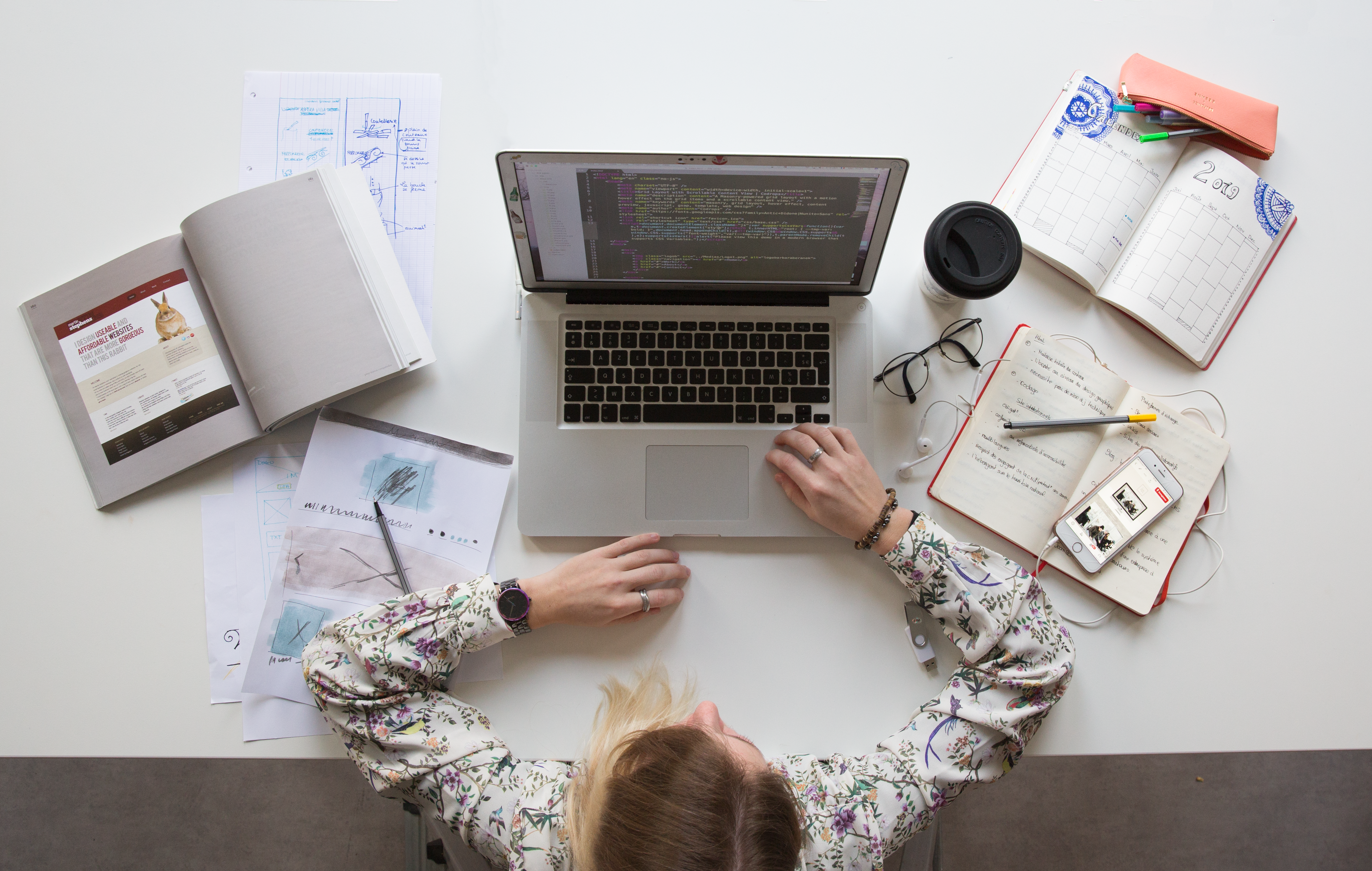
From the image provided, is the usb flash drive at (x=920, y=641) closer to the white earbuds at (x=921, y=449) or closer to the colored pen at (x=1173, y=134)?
the white earbuds at (x=921, y=449)

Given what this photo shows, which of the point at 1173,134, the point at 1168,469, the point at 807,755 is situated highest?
the point at 1173,134

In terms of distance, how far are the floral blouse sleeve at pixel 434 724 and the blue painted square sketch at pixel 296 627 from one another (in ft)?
0.14

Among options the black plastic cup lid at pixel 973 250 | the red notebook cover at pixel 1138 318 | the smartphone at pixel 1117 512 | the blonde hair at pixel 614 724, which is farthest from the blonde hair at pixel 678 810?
the red notebook cover at pixel 1138 318

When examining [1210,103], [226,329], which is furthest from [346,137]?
[1210,103]

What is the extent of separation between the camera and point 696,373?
2.93ft

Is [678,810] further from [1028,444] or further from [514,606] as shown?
[1028,444]

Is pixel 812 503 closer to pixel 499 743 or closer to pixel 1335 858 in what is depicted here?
pixel 499 743

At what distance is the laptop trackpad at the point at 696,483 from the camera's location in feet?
2.88

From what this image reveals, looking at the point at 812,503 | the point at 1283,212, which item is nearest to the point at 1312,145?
the point at 1283,212

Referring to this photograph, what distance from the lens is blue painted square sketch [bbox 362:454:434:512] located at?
89 cm

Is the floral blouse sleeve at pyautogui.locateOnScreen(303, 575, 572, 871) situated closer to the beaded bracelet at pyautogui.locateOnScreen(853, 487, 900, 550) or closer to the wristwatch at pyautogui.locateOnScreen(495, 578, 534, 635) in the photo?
the wristwatch at pyautogui.locateOnScreen(495, 578, 534, 635)

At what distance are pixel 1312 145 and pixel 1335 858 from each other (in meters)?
1.45

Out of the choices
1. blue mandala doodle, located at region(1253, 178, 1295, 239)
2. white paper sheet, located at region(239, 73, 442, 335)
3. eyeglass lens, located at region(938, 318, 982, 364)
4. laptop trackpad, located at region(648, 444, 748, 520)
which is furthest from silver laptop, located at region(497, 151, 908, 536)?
blue mandala doodle, located at region(1253, 178, 1295, 239)

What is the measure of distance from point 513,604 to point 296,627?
297mm
